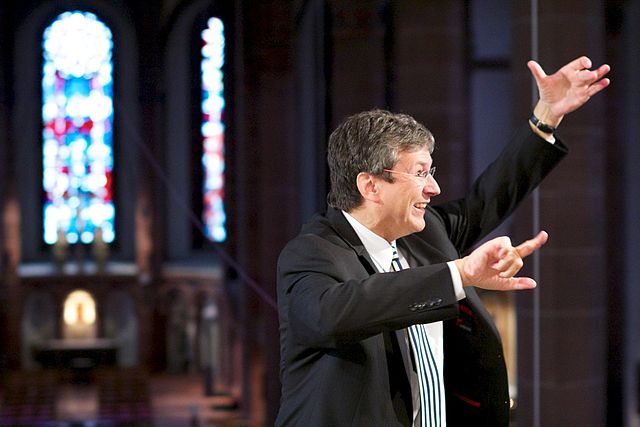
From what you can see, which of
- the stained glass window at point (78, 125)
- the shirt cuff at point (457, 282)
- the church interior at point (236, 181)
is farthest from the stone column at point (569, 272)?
the stained glass window at point (78, 125)

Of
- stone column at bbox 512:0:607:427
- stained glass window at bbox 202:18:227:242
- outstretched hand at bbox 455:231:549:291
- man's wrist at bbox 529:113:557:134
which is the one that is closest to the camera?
outstretched hand at bbox 455:231:549:291

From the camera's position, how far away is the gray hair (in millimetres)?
2133

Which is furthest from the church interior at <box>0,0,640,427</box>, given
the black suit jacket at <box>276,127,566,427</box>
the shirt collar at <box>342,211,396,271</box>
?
the shirt collar at <box>342,211,396,271</box>

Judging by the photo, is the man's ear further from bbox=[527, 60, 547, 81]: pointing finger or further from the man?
bbox=[527, 60, 547, 81]: pointing finger

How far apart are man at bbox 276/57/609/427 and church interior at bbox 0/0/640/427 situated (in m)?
1.92

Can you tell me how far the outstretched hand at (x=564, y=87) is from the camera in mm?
2361

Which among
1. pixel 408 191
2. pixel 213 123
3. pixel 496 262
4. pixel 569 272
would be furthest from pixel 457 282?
pixel 213 123

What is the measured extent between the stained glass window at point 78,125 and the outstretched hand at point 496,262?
721 inches

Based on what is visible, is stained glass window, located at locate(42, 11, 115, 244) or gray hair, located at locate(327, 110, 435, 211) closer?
gray hair, located at locate(327, 110, 435, 211)

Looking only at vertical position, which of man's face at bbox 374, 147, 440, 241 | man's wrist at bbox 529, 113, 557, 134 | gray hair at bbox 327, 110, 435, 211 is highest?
man's wrist at bbox 529, 113, 557, 134

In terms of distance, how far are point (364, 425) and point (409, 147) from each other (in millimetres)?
581

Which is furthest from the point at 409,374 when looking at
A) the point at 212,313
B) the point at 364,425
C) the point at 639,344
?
the point at 212,313

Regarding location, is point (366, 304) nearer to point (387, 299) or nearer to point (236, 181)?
point (387, 299)

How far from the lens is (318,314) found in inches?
76.2
